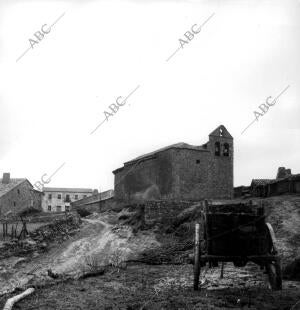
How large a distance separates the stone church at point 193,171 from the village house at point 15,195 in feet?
57.6

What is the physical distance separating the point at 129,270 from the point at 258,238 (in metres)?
5.55

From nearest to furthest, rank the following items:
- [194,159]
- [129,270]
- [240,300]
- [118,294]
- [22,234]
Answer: [240,300] < [118,294] < [129,270] < [22,234] < [194,159]

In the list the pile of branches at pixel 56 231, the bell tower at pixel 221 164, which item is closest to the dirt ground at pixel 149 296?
the pile of branches at pixel 56 231

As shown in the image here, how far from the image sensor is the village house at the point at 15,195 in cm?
5007

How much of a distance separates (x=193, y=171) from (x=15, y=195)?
24926 millimetres

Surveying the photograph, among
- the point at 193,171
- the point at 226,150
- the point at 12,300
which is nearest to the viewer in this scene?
the point at 12,300

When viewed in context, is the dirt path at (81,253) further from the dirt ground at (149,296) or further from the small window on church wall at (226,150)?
the small window on church wall at (226,150)

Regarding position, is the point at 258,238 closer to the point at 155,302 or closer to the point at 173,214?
the point at 155,302

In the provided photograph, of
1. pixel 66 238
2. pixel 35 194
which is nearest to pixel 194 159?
pixel 66 238

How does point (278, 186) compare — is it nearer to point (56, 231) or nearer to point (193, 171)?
point (193, 171)

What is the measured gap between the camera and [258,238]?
8.57 metres

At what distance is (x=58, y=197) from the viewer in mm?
85625

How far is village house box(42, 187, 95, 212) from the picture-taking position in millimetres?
84706

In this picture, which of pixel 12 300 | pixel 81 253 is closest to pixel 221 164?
pixel 81 253
